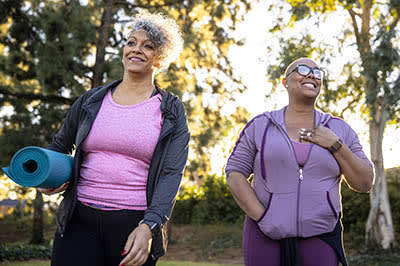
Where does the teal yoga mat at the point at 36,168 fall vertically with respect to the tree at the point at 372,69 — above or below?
below

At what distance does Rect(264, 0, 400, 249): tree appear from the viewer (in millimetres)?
11172

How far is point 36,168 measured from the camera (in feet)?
6.84

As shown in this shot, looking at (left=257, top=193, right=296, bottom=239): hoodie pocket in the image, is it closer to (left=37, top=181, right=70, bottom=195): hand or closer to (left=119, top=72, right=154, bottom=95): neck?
(left=119, top=72, right=154, bottom=95): neck

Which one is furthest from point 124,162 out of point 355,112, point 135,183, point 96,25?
point 355,112

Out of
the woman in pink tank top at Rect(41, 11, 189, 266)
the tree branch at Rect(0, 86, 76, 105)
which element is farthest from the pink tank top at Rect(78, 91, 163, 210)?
the tree branch at Rect(0, 86, 76, 105)

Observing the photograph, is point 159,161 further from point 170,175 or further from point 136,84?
point 136,84

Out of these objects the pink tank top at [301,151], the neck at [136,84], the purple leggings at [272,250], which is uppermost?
the neck at [136,84]

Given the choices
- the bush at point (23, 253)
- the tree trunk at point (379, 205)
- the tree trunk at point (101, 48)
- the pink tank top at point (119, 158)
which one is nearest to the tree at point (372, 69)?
the tree trunk at point (379, 205)

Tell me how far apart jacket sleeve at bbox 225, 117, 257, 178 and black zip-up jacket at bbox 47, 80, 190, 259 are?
39cm

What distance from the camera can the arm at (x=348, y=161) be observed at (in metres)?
2.39

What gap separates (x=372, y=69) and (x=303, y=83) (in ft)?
30.7

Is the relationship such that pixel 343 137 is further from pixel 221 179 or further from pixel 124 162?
pixel 221 179

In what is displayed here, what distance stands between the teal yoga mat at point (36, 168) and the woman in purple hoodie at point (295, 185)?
0.94 meters

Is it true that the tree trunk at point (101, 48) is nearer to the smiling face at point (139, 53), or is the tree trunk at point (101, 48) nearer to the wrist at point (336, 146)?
the smiling face at point (139, 53)
